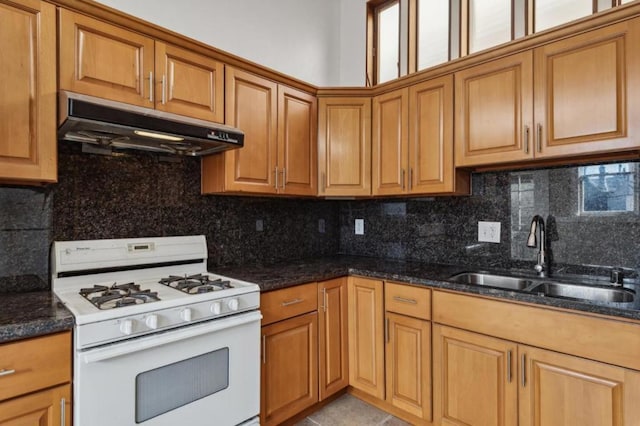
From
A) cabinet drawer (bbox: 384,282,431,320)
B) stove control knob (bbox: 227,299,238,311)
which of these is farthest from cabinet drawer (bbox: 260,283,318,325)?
cabinet drawer (bbox: 384,282,431,320)

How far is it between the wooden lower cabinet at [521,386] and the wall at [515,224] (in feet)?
2.17

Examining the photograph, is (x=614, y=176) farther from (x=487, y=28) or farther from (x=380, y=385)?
(x=380, y=385)

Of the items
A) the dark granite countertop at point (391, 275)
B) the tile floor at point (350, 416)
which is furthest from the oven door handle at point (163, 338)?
the tile floor at point (350, 416)

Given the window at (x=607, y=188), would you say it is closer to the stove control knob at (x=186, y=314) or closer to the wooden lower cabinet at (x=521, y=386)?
the wooden lower cabinet at (x=521, y=386)

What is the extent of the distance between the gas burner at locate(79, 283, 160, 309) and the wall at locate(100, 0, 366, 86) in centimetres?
148

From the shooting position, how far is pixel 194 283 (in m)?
1.75

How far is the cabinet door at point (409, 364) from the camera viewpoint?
6.33 feet

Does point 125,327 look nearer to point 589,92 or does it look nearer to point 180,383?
point 180,383

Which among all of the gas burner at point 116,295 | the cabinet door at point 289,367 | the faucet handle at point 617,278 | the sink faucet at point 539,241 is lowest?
the cabinet door at point 289,367

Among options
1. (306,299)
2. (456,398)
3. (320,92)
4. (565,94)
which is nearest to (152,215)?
(306,299)

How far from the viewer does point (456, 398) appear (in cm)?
182

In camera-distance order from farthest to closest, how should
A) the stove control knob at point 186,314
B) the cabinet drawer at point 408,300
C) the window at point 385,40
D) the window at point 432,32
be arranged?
the window at point 385,40
the window at point 432,32
the cabinet drawer at point 408,300
the stove control knob at point 186,314

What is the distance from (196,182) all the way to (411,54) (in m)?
1.94

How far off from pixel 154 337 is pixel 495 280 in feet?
6.16
